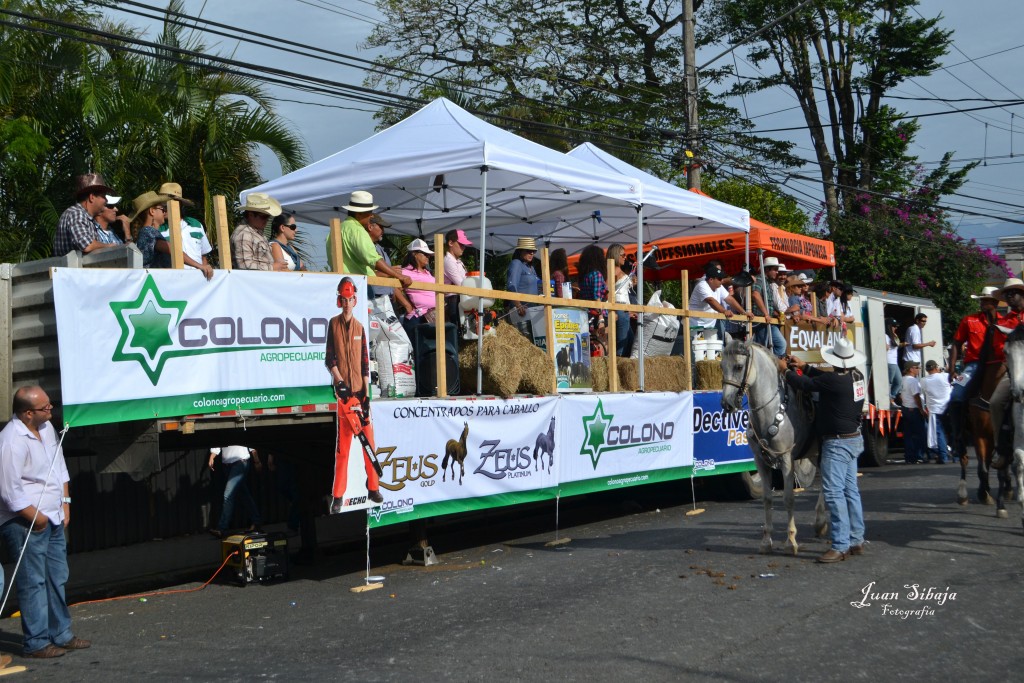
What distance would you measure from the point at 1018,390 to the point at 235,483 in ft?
31.7

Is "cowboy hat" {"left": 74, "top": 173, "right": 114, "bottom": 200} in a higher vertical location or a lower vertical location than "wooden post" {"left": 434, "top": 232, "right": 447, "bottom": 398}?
higher

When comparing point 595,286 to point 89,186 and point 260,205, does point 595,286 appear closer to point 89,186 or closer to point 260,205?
point 260,205

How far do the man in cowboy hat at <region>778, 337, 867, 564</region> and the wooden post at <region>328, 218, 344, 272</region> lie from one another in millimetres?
4658

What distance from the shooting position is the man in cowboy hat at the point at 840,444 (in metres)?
10.1

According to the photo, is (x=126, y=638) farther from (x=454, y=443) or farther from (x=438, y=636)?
(x=454, y=443)

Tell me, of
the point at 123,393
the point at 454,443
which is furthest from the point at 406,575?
the point at 123,393

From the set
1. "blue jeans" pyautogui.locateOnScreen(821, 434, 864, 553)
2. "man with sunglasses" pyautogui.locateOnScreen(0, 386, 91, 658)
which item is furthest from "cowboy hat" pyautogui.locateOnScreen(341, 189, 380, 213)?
"blue jeans" pyautogui.locateOnScreen(821, 434, 864, 553)

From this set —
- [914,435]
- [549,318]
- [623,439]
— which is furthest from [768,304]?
[549,318]

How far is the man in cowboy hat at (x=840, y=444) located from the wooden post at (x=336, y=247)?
4.66 meters

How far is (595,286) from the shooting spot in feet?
46.8

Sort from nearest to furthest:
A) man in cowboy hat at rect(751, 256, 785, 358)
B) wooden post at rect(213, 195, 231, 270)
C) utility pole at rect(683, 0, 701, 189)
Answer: wooden post at rect(213, 195, 231, 270), man in cowboy hat at rect(751, 256, 785, 358), utility pole at rect(683, 0, 701, 189)

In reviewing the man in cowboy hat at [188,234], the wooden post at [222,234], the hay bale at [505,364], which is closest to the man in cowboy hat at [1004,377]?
the hay bale at [505,364]

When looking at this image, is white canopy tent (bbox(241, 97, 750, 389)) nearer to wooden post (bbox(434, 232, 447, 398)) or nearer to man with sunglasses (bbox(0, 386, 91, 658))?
wooden post (bbox(434, 232, 447, 398))

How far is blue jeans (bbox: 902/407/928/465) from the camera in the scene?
70.4 feet
